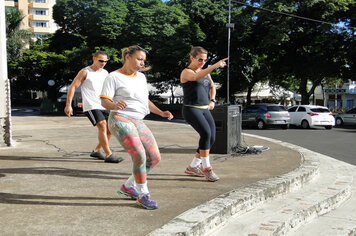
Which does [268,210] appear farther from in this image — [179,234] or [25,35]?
[25,35]

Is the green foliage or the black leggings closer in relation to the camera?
the black leggings

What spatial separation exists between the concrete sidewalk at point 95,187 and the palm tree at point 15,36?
35.9 metres

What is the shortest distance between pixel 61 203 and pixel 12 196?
66cm

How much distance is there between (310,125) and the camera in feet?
57.7

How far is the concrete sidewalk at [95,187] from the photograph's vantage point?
9.62 ft

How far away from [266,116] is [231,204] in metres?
14.6

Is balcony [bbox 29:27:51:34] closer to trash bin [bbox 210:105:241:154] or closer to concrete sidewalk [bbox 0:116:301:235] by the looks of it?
concrete sidewalk [bbox 0:116:301:235]

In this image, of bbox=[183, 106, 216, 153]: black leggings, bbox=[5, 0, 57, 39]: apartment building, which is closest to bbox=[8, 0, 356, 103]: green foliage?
bbox=[183, 106, 216, 153]: black leggings

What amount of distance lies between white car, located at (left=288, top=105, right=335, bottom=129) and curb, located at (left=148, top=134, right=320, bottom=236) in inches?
518

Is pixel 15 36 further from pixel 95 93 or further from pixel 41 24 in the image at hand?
pixel 41 24

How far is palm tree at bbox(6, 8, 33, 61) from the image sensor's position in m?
38.7

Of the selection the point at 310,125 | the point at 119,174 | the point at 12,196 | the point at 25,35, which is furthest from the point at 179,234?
the point at 25,35

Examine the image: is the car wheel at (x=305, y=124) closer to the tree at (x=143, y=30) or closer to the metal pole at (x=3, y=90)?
the tree at (x=143, y=30)

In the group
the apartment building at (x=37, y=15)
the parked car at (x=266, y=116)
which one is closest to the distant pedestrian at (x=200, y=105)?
the parked car at (x=266, y=116)
